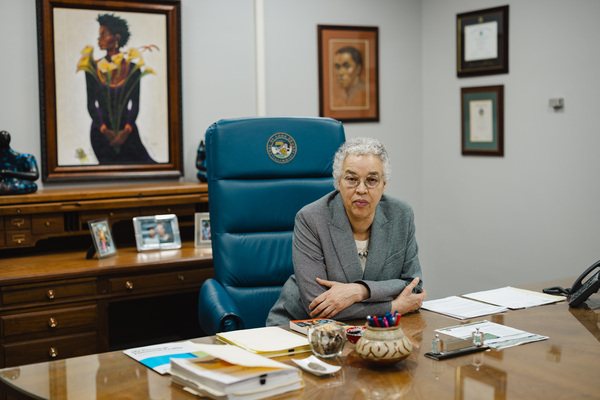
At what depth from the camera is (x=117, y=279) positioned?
3047 mm

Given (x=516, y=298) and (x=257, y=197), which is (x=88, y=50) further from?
(x=516, y=298)

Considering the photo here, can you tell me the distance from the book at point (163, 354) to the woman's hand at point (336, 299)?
19.1 inches

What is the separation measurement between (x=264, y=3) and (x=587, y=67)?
187 cm

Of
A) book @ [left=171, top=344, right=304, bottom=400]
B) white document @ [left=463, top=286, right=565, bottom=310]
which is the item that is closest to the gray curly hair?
white document @ [left=463, top=286, right=565, bottom=310]

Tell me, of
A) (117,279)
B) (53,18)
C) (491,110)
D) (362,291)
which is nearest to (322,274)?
(362,291)

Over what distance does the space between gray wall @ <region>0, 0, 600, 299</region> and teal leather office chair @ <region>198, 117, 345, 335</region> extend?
1282mm

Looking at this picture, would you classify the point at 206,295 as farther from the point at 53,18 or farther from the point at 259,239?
the point at 53,18

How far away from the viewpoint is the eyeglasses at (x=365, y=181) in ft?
7.30

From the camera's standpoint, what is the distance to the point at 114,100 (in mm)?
3596

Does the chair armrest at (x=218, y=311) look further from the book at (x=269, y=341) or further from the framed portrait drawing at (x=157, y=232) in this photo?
the framed portrait drawing at (x=157, y=232)

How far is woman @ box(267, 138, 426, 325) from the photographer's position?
7.11ft

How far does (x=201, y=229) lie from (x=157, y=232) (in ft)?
0.73

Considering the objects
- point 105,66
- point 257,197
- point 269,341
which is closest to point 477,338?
point 269,341

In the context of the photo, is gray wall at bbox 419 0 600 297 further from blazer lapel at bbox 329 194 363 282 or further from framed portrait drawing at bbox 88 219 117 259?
framed portrait drawing at bbox 88 219 117 259
